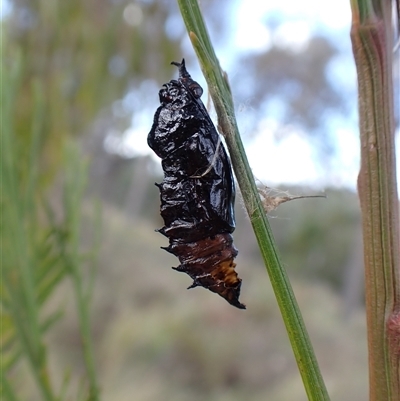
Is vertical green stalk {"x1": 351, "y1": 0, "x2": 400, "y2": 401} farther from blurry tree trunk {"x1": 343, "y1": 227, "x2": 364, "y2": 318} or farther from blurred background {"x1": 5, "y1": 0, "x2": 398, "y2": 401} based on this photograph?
blurry tree trunk {"x1": 343, "y1": 227, "x2": 364, "y2": 318}

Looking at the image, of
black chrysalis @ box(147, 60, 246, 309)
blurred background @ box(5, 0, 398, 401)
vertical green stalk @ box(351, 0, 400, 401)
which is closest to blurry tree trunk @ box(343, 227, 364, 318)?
blurred background @ box(5, 0, 398, 401)

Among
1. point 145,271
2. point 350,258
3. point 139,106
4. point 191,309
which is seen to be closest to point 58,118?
point 139,106

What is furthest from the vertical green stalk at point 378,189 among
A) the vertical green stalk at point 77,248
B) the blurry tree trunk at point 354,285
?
the blurry tree trunk at point 354,285

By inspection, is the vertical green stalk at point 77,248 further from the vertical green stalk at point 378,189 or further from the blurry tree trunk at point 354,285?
the blurry tree trunk at point 354,285

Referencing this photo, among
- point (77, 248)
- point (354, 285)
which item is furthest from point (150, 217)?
point (77, 248)

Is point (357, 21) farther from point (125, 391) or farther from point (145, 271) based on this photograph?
point (145, 271)

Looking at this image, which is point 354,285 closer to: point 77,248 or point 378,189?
point 77,248
